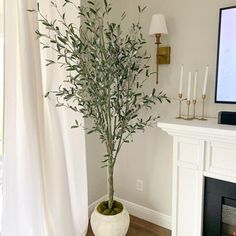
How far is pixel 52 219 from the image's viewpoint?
189cm

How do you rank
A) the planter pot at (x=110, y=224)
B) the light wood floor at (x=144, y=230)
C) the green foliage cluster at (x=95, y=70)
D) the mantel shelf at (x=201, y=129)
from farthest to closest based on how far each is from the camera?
the light wood floor at (x=144, y=230), the planter pot at (x=110, y=224), the green foliage cluster at (x=95, y=70), the mantel shelf at (x=201, y=129)

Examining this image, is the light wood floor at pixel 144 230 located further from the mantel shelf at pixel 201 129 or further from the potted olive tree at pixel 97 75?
the mantel shelf at pixel 201 129

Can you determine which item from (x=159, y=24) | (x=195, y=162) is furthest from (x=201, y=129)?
(x=159, y=24)

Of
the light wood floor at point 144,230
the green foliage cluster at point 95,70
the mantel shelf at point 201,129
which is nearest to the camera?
the mantel shelf at point 201,129

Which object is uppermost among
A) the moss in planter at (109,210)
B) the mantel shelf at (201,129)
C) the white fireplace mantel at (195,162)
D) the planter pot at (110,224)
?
the mantel shelf at (201,129)

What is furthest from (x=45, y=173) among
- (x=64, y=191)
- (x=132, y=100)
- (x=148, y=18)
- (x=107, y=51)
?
(x=148, y=18)

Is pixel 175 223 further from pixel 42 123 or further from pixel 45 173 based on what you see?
pixel 42 123

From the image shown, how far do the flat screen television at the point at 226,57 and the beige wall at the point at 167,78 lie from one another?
0.12 m

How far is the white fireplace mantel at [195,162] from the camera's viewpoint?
1.66 m

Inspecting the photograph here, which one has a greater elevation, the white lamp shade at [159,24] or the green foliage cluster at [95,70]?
the white lamp shade at [159,24]

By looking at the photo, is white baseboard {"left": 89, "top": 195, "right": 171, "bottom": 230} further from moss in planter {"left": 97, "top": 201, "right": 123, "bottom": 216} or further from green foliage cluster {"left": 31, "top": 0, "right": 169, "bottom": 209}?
green foliage cluster {"left": 31, "top": 0, "right": 169, "bottom": 209}

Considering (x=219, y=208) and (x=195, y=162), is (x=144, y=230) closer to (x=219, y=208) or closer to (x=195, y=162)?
(x=219, y=208)

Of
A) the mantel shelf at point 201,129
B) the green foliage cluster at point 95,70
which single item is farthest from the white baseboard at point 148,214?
the mantel shelf at point 201,129

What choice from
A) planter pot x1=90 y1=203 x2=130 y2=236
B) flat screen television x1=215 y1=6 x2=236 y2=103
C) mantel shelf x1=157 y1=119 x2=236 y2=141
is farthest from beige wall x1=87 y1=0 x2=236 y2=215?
planter pot x1=90 y1=203 x2=130 y2=236
